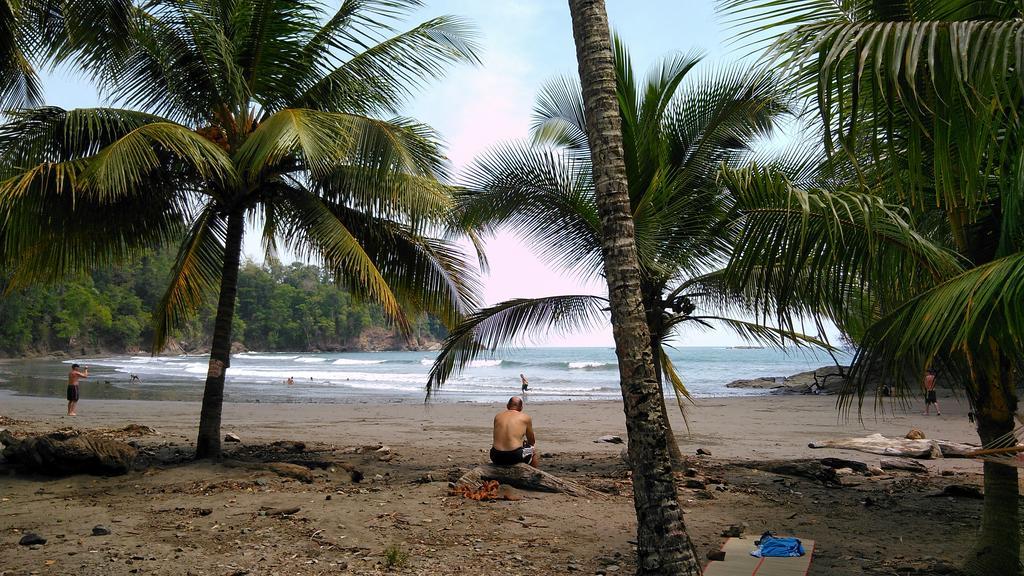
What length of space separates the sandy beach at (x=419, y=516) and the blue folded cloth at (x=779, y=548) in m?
0.20

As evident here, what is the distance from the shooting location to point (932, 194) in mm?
4953

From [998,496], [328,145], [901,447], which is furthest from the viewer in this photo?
[901,447]

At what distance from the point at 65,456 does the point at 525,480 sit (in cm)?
536

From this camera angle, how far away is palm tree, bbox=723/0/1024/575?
288cm

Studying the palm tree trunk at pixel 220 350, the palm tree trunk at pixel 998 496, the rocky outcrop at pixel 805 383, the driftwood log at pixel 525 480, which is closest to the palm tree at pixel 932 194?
the palm tree trunk at pixel 998 496

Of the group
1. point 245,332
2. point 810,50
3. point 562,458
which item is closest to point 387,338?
point 245,332

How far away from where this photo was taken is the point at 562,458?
420 inches

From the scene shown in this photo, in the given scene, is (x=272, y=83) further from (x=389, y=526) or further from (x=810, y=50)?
(x=810, y=50)

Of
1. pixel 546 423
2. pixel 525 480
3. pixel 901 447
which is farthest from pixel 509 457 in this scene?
pixel 546 423

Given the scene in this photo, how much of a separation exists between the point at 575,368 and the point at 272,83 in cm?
5402

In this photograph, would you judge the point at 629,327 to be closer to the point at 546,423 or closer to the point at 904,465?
the point at 904,465

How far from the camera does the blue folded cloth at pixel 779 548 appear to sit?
5238 mm

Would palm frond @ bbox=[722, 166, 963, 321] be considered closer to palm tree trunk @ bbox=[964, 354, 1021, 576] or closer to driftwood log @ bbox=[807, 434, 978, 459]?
palm tree trunk @ bbox=[964, 354, 1021, 576]

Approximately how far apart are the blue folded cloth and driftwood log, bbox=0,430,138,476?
7.20 metres
